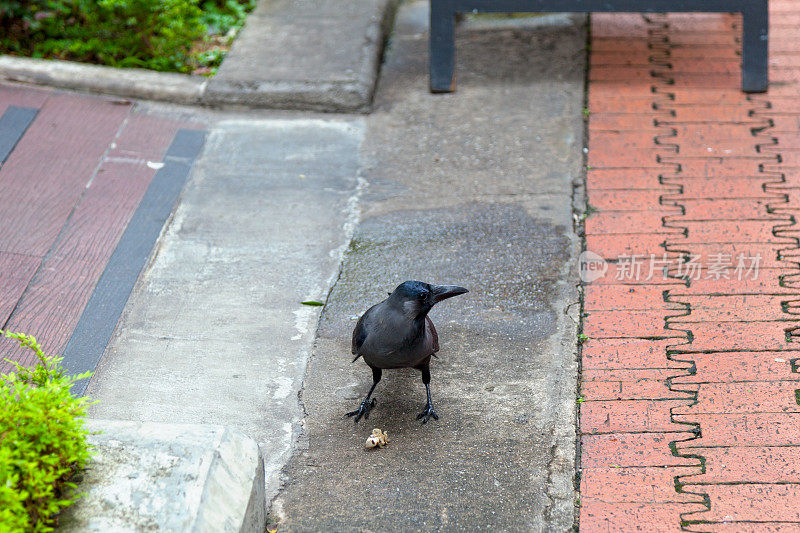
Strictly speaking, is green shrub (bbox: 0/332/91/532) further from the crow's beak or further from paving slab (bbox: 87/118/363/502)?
the crow's beak

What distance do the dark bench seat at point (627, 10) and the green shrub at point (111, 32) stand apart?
1.69 meters

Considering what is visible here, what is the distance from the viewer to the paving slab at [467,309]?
121 inches

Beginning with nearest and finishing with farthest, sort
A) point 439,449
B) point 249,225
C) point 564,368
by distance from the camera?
point 439,449 < point 564,368 < point 249,225

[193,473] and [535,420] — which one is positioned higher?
[193,473]

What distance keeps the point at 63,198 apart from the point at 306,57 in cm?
203

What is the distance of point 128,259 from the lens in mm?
4367

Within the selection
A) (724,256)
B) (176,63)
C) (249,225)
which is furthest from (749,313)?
(176,63)

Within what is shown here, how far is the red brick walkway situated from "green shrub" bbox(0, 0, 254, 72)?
2.86 metres

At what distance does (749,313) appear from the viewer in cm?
387

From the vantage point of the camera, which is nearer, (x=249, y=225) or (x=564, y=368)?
(x=564, y=368)

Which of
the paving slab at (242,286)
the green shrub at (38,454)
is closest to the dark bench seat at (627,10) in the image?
the paving slab at (242,286)

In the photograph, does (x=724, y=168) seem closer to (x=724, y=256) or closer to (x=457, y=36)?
(x=724, y=256)

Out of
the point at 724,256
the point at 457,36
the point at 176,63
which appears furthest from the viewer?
the point at 457,36

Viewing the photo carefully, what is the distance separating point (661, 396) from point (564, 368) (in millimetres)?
401
